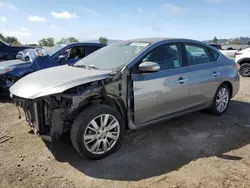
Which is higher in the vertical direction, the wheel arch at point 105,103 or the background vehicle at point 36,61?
the background vehicle at point 36,61

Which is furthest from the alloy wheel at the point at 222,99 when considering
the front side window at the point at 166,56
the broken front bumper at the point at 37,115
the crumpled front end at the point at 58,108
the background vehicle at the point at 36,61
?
the background vehicle at the point at 36,61

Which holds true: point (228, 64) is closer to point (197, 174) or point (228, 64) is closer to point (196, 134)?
point (196, 134)

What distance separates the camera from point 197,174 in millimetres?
3014

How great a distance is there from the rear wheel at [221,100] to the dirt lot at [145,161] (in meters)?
0.51

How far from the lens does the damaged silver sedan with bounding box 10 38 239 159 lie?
3.15 metres

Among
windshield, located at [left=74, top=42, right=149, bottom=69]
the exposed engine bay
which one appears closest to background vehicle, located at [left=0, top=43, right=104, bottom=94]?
windshield, located at [left=74, top=42, right=149, bottom=69]

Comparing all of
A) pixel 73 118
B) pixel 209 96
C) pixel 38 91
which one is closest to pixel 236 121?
pixel 209 96

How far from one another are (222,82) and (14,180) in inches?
160

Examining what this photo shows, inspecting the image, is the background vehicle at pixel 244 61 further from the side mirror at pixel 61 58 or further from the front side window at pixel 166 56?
the side mirror at pixel 61 58

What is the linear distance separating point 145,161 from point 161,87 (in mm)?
1162

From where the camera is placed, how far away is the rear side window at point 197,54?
14.2 feet

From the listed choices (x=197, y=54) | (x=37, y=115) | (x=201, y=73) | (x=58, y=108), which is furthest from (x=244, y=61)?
(x=37, y=115)

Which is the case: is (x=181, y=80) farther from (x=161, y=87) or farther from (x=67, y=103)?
(x=67, y=103)

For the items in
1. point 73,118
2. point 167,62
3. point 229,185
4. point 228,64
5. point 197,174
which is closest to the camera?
point 229,185
